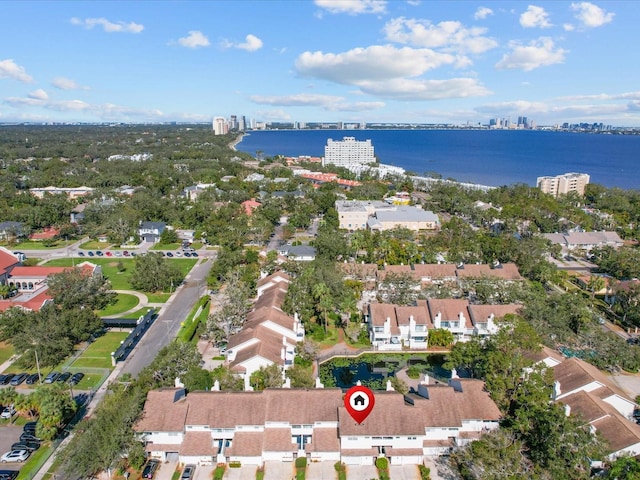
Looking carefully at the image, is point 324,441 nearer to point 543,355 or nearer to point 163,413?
point 163,413

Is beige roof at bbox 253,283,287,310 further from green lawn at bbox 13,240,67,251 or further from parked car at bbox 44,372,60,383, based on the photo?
green lawn at bbox 13,240,67,251

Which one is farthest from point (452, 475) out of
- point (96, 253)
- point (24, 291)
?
point (96, 253)

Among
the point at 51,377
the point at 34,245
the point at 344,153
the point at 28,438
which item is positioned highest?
the point at 344,153

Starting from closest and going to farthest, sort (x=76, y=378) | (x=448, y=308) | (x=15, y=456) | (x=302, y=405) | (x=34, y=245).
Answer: (x=15, y=456) → (x=302, y=405) → (x=76, y=378) → (x=448, y=308) → (x=34, y=245)

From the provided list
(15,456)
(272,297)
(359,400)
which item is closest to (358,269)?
(272,297)

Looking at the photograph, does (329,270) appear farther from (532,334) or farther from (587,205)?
(587,205)

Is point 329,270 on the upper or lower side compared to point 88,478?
upper
